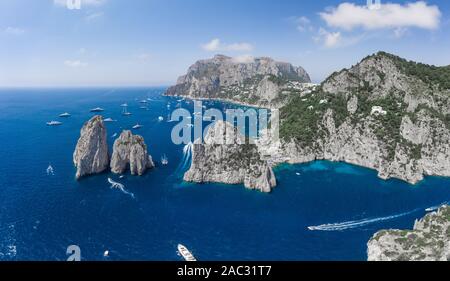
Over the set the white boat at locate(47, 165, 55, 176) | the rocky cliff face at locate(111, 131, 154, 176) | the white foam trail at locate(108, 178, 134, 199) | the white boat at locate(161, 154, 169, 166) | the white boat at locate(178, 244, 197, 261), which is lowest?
the white boat at locate(178, 244, 197, 261)

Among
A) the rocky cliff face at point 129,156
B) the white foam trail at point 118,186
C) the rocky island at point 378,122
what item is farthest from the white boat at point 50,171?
the rocky island at point 378,122

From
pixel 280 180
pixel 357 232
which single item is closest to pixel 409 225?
pixel 357 232

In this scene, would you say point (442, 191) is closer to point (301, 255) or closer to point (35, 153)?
point (301, 255)

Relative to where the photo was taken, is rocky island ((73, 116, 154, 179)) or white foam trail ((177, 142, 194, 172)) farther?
white foam trail ((177, 142, 194, 172))

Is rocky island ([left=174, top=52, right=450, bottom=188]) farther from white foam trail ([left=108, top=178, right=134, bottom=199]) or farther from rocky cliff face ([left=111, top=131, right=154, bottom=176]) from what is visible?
white foam trail ([left=108, top=178, right=134, bottom=199])

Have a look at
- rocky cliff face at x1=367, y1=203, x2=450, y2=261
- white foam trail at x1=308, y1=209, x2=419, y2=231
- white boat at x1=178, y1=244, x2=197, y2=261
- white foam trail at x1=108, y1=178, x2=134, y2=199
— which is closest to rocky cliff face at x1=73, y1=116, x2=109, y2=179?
white foam trail at x1=108, y1=178, x2=134, y2=199

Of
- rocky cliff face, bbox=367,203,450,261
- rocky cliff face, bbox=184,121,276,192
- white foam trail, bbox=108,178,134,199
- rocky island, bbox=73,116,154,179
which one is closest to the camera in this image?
rocky cliff face, bbox=367,203,450,261

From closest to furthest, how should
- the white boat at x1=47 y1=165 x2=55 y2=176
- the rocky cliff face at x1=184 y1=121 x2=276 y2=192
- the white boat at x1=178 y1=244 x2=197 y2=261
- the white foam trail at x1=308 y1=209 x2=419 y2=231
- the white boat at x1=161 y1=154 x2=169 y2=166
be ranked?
the white boat at x1=178 y1=244 x2=197 y2=261, the white foam trail at x1=308 y1=209 x2=419 y2=231, the rocky cliff face at x1=184 y1=121 x2=276 y2=192, the white boat at x1=47 y1=165 x2=55 y2=176, the white boat at x1=161 y1=154 x2=169 y2=166

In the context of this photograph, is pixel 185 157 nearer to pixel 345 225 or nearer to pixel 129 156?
pixel 129 156
